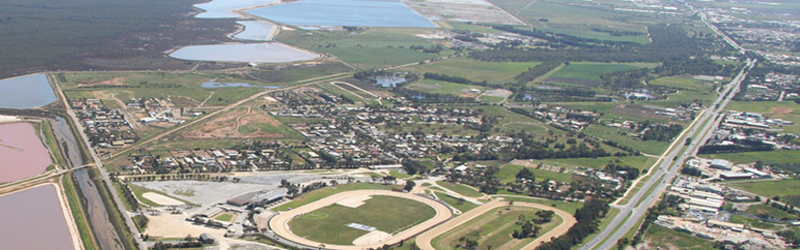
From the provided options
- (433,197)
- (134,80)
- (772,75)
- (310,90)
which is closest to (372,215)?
(433,197)

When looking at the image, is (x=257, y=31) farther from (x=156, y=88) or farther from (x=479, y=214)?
(x=479, y=214)

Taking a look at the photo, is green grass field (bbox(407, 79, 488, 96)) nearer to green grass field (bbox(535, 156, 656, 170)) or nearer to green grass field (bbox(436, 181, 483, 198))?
green grass field (bbox(535, 156, 656, 170))

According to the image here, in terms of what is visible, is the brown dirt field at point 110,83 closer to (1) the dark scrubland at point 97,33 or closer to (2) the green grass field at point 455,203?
(1) the dark scrubland at point 97,33

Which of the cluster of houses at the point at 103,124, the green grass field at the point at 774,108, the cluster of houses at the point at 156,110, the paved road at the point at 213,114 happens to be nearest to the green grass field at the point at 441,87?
the paved road at the point at 213,114

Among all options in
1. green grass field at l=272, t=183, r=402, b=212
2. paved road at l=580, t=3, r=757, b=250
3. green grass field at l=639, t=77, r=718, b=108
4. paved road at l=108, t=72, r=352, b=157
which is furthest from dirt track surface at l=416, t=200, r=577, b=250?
green grass field at l=639, t=77, r=718, b=108

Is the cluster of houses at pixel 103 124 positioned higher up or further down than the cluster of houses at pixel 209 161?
higher up

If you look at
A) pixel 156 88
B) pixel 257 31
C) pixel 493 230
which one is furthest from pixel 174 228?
pixel 257 31

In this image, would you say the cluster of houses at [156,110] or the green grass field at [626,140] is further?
the green grass field at [626,140]
